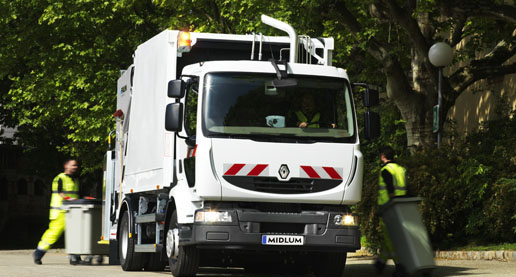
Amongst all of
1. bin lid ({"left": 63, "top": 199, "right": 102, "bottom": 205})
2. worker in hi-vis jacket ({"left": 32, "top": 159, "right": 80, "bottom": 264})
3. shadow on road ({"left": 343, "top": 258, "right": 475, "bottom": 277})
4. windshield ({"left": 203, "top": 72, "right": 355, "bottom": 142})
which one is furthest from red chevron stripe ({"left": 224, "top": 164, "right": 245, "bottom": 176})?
bin lid ({"left": 63, "top": 199, "right": 102, "bottom": 205})

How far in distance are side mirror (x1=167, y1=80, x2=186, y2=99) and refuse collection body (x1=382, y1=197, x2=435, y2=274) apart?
2837 millimetres

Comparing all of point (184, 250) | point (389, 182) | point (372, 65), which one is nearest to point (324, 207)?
point (389, 182)

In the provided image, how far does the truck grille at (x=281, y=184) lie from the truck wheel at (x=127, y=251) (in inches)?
152

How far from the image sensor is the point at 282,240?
41.5 feet

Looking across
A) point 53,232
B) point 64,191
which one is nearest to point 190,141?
point 53,232

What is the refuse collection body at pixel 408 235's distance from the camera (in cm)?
1232

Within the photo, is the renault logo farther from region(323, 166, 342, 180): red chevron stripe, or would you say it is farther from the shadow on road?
the shadow on road

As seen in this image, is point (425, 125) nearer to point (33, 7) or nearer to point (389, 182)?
point (389, 182)

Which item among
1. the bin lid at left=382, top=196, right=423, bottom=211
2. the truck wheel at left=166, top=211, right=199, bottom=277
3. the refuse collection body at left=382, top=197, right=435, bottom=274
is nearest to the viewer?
the refuse collection body at left=382, top=197, right=435, bottom=274

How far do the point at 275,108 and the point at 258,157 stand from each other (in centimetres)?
72

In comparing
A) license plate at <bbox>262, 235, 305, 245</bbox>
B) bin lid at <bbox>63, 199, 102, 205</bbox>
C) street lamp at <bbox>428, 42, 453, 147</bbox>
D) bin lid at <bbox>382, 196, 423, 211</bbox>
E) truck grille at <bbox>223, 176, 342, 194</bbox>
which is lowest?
license plate at <bbox>262, 235, 305, 245</bbox>

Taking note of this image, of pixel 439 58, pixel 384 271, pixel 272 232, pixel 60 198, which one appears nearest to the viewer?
pixel 272 232

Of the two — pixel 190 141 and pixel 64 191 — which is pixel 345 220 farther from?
pixel 64 191

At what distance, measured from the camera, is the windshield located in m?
12.8
